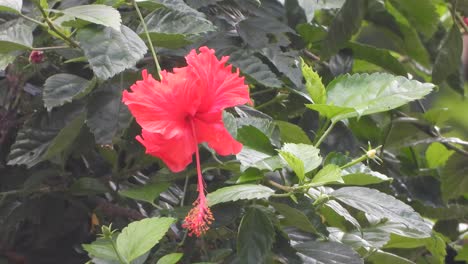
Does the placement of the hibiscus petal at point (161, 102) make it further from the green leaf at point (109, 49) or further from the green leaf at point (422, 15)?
the green leaf at point (422, 15)

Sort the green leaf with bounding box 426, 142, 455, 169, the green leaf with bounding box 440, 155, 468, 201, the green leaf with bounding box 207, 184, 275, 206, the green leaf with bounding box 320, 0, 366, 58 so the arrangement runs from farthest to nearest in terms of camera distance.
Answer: the green leaf with bounding box 426, 142, 455, 169, the green leaf with bounding box 440, 155, 468, 201, the green leaf with bounding box 320, 0, 366, 58, the green leaf with bounding box 207, 184, 275, 206

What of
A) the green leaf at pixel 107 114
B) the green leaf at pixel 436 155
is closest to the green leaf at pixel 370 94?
the green leaf at pixel 107 114

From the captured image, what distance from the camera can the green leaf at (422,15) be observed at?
3.73 feet

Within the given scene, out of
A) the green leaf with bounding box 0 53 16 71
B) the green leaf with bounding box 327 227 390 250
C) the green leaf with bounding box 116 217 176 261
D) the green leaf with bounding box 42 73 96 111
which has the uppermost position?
the green leaf with bounding box 0 53 16 71

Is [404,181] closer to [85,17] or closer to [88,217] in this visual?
[88,217]

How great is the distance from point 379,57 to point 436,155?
0.30 metres

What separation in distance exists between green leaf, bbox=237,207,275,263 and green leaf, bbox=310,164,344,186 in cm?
7

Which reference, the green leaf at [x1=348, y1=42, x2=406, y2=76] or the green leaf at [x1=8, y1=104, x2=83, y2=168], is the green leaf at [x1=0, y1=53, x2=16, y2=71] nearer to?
the green leaf at [x1=8, y1=104, x2=83, y2=168]

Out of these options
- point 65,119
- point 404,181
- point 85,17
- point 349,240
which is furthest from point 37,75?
point 404,181

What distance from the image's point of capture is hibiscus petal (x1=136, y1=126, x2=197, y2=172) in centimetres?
71

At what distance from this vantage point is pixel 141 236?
724 mm

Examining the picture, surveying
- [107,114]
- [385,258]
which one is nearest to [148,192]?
[107,114]

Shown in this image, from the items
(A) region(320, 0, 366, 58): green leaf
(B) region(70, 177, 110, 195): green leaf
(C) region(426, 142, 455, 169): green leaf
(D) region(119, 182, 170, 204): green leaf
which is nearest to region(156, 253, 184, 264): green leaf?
(D) region(119, 182, 170, 204): green leaf

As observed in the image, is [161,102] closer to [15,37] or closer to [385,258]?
[15,37]
